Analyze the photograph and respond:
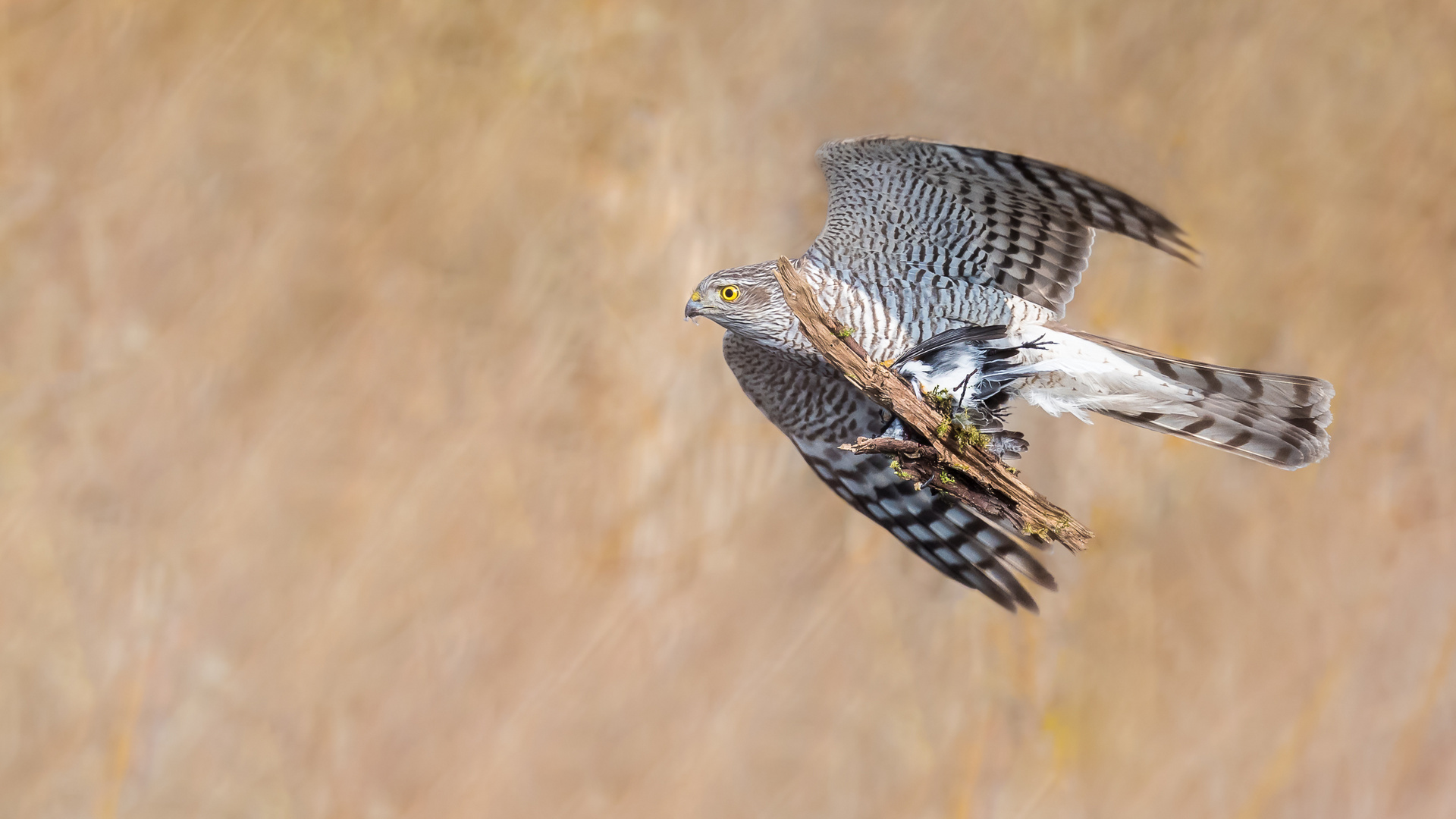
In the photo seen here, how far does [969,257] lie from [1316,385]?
2.46 ft

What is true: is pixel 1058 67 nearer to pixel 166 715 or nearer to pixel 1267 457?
pixel 1267 457

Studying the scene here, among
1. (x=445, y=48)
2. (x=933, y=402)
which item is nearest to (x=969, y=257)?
(x=933, y=402)

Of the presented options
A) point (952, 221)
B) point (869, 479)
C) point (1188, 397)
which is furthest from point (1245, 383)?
point (869, 479)

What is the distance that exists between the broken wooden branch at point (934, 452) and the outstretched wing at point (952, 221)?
37 cm

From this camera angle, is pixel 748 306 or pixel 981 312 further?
pixel 981 312

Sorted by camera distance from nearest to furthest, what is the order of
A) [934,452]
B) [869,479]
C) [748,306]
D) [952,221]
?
[934,452] → [748,306] → [952,221] → [869,479]

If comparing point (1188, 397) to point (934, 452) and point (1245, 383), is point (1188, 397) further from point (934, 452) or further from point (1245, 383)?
point (934, 452)

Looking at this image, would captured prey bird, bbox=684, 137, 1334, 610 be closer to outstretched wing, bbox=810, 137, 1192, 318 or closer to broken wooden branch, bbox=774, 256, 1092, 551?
outstretched wing, bbox=810, 137, 1192, 318

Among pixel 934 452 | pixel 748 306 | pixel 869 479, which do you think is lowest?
pixel 934 452

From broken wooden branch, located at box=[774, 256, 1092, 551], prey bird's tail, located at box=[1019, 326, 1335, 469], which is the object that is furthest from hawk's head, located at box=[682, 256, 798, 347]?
prey bird's tail, located at box=[1019, 326, 1335, 469]

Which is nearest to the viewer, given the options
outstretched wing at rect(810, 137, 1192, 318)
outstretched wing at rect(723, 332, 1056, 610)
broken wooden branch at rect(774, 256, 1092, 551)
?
broken wooden branch at rect(774, 256, 1092, 551)

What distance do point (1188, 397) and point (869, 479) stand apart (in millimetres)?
814

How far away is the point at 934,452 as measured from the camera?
1843mm

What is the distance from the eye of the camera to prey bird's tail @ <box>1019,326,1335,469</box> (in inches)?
81.3
